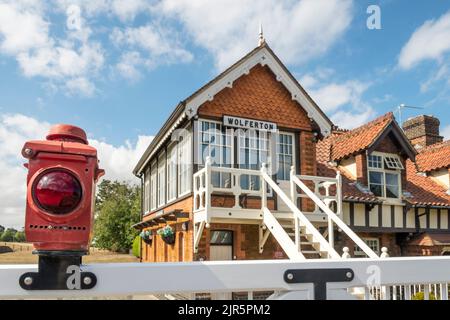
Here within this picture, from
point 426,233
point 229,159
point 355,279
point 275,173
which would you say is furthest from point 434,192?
point 355,279

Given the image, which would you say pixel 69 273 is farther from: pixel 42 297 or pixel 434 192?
pixel 434 192

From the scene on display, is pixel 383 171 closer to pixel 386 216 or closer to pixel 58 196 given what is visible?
pixel 386 216

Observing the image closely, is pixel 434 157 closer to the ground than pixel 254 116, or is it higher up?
closer to the ground

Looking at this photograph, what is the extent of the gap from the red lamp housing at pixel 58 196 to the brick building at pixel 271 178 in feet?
24.5

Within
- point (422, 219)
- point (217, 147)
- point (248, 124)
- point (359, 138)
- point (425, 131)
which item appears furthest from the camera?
point (425, 131)

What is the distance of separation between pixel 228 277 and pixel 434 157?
20378 millimetres

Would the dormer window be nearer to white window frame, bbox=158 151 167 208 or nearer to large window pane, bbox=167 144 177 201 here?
large window pane, bbox=167 144 177 201

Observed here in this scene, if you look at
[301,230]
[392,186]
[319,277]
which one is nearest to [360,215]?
[392,186]

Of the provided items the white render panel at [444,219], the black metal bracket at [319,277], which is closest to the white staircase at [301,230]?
the black metal bracket at [319,277]

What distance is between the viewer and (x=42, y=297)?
116 cm

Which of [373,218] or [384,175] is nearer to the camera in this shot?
[373,218]

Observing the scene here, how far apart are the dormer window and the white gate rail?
14882 mm

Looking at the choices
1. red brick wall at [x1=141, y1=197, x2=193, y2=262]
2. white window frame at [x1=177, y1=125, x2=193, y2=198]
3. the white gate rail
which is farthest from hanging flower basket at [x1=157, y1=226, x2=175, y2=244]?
the white gate rail

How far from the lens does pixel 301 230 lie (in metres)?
10.6
